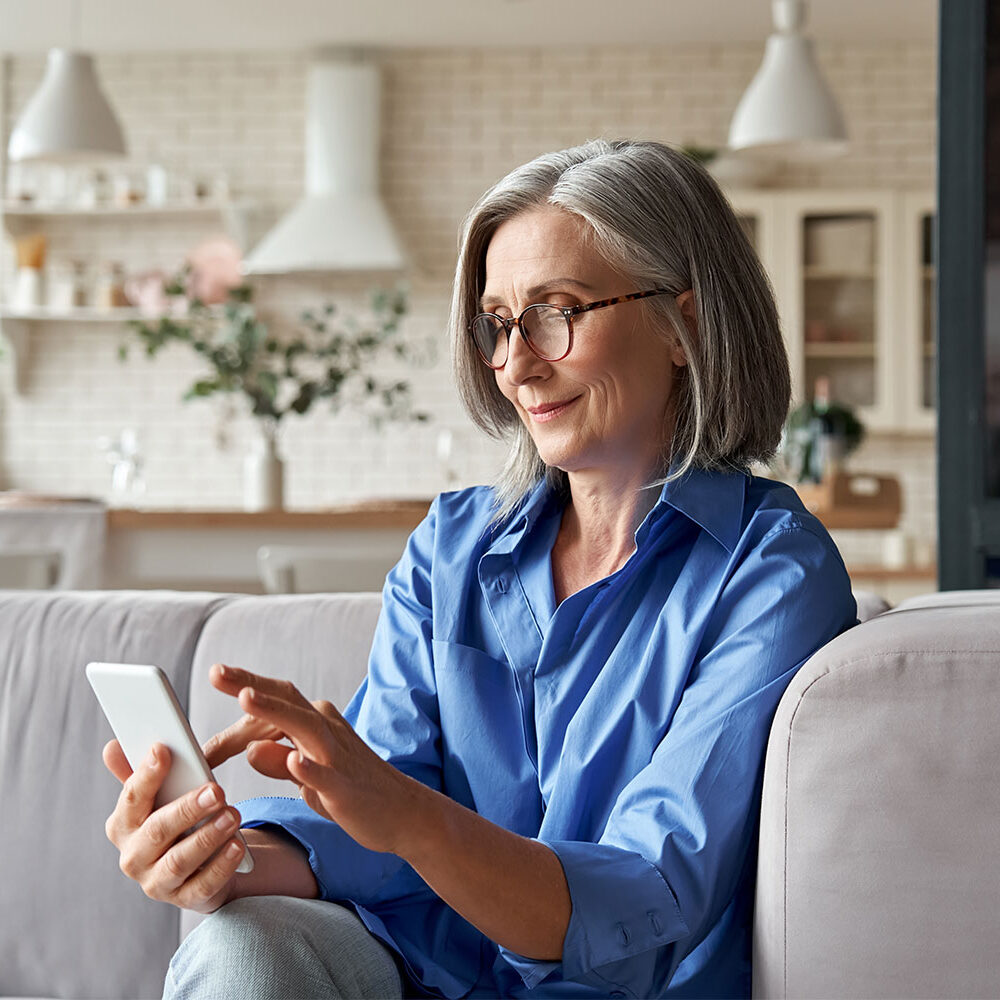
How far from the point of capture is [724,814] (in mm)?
1185

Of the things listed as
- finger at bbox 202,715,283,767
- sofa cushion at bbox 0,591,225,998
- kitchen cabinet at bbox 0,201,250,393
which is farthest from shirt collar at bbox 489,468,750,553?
kitchen cabinet at bbox 0,201,250,393

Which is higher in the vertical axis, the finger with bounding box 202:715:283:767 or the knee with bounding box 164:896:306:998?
the finger with bounding box 202:715:283:767

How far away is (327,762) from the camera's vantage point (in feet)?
3.28

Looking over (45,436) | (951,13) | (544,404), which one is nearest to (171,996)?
(544,404)

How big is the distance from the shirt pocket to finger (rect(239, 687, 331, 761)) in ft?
1.29

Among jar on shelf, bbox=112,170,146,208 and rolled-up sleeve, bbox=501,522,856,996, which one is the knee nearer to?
rolled-up sleeve, bbox=501,522,856,996

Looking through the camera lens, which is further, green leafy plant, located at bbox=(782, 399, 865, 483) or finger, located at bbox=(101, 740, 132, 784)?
green leafy plant, located at bbox=(782, 399, 865, 483)

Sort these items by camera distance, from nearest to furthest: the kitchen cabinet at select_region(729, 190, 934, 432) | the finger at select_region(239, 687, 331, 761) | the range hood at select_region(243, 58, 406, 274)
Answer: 1. the finger at select_region(239, 687, 331, 761)
2. the kitchen cabinet at select_region(729, 190, 934, 432)
3. the range hood at select_region(243, 58, 406, 274)

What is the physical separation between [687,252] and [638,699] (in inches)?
18.2

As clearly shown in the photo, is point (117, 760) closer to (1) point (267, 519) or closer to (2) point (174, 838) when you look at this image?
(2) point (174, 838)

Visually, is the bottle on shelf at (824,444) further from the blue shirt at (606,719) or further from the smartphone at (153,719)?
the smartphone at (153,719)

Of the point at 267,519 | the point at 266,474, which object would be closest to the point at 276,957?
the point at 267,519

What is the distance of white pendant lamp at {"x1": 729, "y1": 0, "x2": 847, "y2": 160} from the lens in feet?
14.9

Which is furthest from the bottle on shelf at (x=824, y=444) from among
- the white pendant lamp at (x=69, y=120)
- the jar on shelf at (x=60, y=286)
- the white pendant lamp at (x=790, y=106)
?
the jar on shelf at (x=60, y=286)
